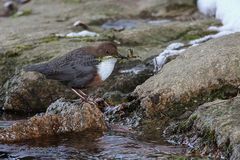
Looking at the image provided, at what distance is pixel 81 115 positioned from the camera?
240 inches

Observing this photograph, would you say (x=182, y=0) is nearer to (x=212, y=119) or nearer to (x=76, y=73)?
(x=76, y=73)

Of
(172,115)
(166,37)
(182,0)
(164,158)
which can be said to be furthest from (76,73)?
(182,0)

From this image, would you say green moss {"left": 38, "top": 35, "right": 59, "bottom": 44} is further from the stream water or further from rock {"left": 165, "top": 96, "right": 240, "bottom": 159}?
rock {"left": 165, "top": 96, "right": 240, "bottom": 159}

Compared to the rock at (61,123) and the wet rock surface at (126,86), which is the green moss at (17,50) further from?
the rock at (61,123)

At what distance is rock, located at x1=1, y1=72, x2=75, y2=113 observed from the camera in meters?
7.53

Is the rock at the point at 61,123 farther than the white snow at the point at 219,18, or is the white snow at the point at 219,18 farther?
the white snow at the point at 219,18

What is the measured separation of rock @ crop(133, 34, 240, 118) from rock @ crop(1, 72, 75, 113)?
1497mm

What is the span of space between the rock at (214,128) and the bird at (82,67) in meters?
1.22

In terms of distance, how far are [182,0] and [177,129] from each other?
17.2 feet

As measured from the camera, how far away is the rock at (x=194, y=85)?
6258 mm

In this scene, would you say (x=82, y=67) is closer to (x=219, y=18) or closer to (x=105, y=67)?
(x=105, y=67)

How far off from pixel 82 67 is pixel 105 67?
25cm

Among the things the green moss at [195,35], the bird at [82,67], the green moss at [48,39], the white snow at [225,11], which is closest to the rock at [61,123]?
the bird at [82,67]

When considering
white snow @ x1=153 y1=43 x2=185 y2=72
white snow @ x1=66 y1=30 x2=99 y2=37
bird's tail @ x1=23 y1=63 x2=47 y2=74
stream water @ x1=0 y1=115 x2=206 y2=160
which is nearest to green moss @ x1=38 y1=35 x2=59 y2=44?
white snow @ x1=66 y1=30 x2=99 y2=37
